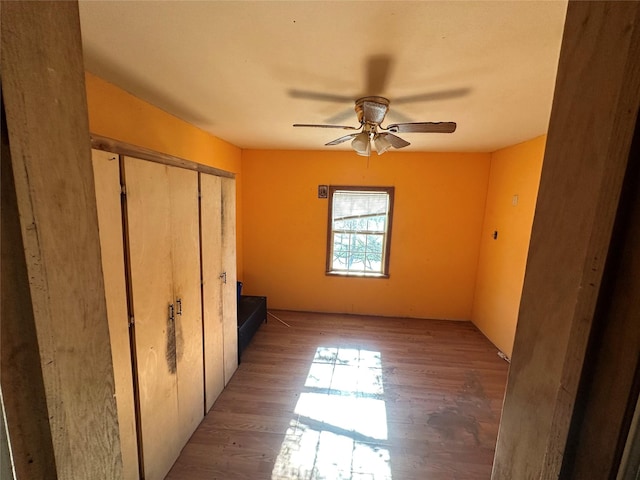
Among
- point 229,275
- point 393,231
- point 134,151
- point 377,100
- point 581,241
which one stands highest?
point 377,100

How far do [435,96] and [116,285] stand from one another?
7.32 ft

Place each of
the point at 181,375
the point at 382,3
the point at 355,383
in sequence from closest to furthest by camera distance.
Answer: the point at 382,3 < the point at 181,375 < the point at 355,383

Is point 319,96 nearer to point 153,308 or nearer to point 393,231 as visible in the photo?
point 153,308

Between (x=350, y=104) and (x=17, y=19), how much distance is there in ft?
6.48

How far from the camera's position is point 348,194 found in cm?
420

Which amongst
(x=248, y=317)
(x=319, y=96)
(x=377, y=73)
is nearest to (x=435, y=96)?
(x=377, y=73)

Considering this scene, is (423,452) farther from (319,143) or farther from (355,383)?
(319,143)

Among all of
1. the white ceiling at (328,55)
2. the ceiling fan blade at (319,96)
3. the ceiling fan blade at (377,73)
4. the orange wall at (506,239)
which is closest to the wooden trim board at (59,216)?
the white ceiling at (328,55)

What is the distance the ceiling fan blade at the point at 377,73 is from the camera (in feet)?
4.77

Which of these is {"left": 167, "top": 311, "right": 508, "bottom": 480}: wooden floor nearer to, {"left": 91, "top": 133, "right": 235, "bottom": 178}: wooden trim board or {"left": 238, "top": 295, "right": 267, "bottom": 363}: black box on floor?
{"left": 238, "top": 295, "right": 267, "bottom": 363}: black box on floor

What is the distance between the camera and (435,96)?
192 centimetres

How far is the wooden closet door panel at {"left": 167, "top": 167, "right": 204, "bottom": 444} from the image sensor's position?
185 centimetres

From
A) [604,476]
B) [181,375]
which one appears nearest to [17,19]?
[604,476]

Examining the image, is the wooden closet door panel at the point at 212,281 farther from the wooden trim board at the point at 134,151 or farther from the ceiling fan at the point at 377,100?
the ceiling fan at the point at 377,100
